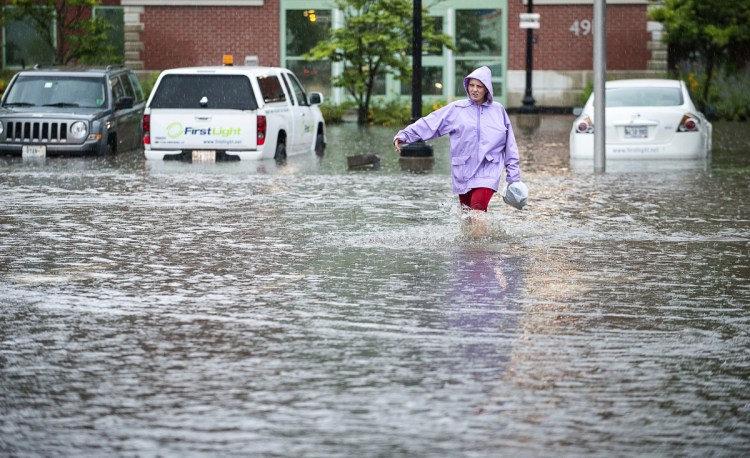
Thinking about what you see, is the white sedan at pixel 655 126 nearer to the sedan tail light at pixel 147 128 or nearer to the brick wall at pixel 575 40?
the sedan tail light at pixel 147 128

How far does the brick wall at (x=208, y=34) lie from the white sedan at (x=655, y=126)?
74.3 feet

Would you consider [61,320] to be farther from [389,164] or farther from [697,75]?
[697,75]

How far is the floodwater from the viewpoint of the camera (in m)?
6.53

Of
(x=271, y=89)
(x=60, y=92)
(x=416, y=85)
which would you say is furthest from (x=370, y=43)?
(x=271, y=89)

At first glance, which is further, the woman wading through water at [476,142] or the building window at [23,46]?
the building window at [23,46]

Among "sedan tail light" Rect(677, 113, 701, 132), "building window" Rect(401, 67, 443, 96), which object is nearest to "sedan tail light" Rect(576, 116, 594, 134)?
"sedan tail light" Rect(677, 113, 701, 132)

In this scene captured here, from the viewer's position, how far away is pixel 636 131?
76.8 ft

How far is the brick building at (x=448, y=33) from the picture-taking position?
44.4 meters

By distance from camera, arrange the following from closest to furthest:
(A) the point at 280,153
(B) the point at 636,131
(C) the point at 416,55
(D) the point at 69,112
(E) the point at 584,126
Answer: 1. (B) the point at 636,131
2. (E) the point at 584,126
3. (A) the point at 280,153
4. (C) the point at 416,55
5. (D) the point at 69,112

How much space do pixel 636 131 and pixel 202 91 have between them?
21.6 ft

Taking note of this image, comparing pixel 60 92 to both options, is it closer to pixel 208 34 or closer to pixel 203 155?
pixel 203 155

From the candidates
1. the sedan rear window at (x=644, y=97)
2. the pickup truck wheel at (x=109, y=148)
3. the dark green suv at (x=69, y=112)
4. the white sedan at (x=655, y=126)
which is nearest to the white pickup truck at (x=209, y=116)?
the pickup truck wheel at (x=109, y=148)

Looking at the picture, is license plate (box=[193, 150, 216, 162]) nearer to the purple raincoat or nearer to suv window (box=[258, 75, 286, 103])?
suv window (box=[258, 75, 286, 103])

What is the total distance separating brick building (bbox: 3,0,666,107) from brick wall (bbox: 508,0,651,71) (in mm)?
28
